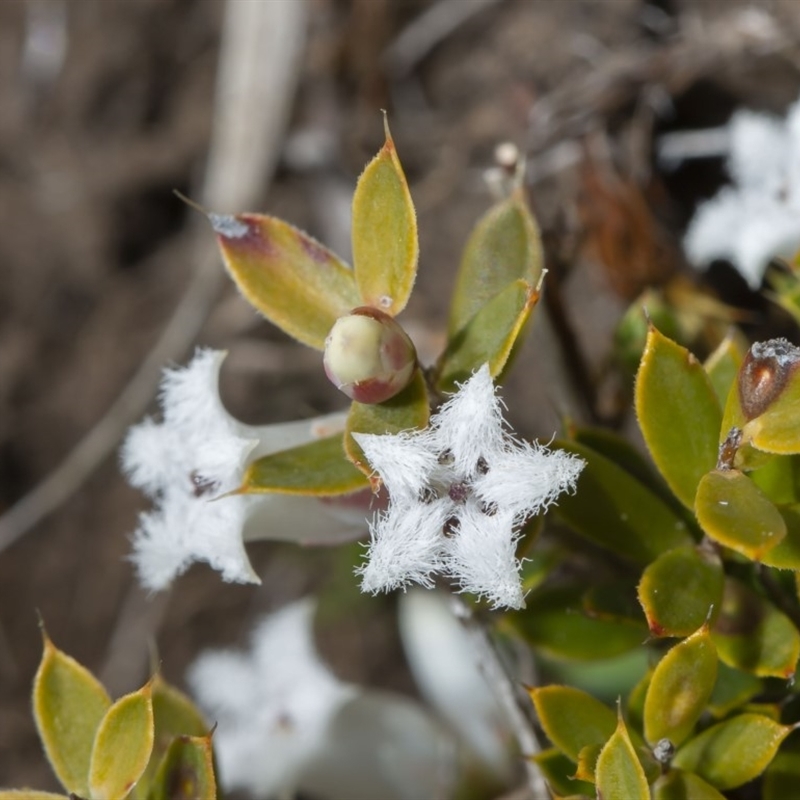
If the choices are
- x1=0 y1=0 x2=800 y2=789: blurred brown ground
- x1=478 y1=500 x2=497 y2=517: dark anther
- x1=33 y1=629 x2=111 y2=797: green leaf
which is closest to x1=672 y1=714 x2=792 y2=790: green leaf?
x1=478 y1=500 x2=497 y2=517: dark anther

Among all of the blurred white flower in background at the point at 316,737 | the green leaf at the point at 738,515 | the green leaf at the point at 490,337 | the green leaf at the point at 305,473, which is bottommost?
the blurred white flower in background at the point at 316,737

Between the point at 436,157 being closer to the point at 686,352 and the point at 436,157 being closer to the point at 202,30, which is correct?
the point at 202,30

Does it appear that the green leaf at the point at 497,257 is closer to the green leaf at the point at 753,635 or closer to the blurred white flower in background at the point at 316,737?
the green leaf at the point at 753,635

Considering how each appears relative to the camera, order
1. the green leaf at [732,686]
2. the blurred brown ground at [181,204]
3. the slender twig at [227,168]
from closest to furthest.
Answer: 1. the green leaf at [732,686]
2. the blurred brown ground at [181,204]
3. the slender twig at [227,168]

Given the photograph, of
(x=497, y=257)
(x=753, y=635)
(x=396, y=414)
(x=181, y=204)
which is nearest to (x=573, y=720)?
(x=753, y=635)

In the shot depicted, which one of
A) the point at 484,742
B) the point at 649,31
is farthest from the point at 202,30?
the point at 484,742

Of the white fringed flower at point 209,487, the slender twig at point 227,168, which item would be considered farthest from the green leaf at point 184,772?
the slender twig at point 227,168

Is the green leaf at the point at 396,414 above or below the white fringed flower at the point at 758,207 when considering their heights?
above
